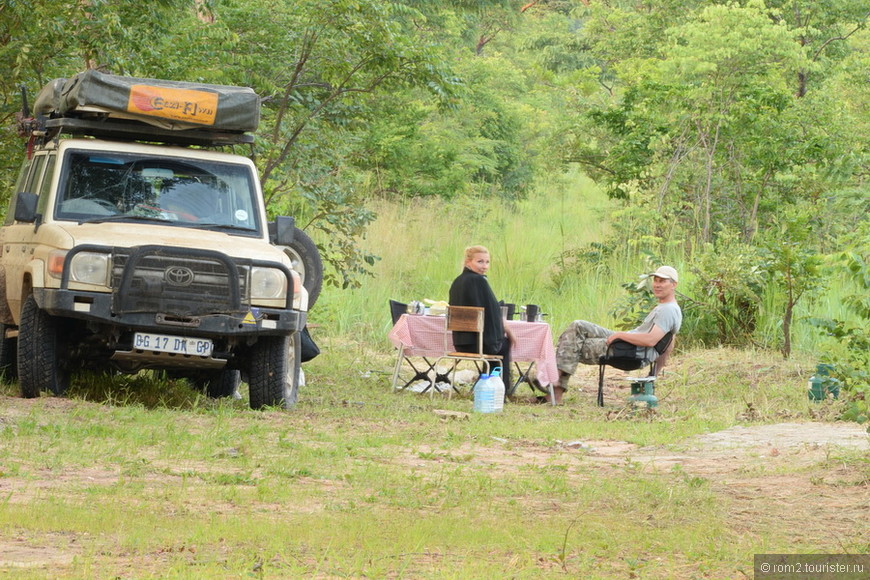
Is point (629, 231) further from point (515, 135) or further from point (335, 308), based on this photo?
point (515, 135)

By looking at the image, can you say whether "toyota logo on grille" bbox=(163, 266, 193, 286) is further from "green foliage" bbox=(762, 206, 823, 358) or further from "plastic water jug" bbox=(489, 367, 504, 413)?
"green foliage" bbox=(762, 206, 823, 358)

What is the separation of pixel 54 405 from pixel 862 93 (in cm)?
1850

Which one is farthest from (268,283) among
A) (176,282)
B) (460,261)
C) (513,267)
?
(460,261)

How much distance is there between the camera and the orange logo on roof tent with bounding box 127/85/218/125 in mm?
9492

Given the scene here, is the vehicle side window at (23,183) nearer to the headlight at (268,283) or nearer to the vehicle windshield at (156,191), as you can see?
the vehicle windshield at (156,191)

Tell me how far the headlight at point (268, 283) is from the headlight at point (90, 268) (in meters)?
0.98

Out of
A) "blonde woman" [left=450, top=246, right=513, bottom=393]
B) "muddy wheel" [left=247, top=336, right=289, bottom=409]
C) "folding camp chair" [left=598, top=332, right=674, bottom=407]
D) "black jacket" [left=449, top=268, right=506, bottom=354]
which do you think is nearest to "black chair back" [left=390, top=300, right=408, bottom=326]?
"blonde woman" [left=450, top=246, right=513, bottom=393]

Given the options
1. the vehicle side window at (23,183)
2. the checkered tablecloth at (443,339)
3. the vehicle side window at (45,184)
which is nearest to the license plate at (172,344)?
the vehicle side window at (45,184)

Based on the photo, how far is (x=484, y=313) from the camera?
38.6ft

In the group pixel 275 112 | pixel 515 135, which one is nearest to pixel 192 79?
pixel 275 112

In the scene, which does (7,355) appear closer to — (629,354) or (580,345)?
(580,345)

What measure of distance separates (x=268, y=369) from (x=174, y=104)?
2084 mm

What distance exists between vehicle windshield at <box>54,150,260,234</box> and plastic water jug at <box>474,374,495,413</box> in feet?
7.89

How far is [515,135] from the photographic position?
3011cm
